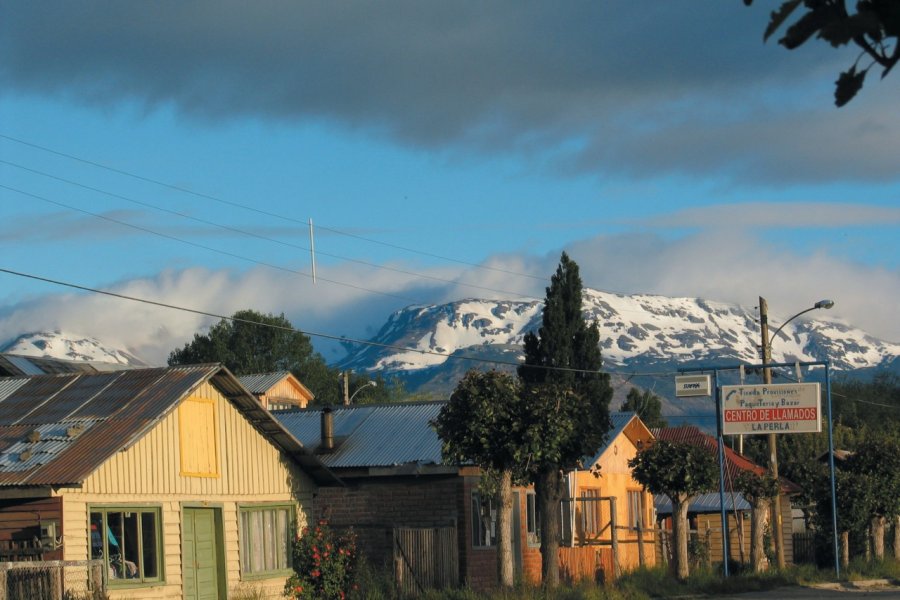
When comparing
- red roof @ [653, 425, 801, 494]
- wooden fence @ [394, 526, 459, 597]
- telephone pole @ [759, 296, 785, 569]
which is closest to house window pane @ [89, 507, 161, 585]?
wooden fence @ [394, 526, 459, 597]

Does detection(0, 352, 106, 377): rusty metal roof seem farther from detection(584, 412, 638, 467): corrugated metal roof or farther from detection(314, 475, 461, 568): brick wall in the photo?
detection(584, 412, 638, 467): corrugated metal roof

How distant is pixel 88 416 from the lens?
942 inches

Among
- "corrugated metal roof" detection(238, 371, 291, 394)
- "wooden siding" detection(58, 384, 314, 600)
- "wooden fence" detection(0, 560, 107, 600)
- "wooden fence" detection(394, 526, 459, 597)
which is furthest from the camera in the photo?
"corrugated metal roof" detection(238, 371, 291, 394)

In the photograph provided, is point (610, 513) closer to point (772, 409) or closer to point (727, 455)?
point (772, 409)

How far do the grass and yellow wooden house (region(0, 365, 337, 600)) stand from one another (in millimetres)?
2614

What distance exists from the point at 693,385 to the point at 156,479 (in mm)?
17564

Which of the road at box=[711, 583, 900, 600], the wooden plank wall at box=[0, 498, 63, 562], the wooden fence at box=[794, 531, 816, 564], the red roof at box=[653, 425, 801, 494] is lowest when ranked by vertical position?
the wooden fence at box=[794, 531, 816, 564]

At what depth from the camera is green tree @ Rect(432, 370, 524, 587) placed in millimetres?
26656

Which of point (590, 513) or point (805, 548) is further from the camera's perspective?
point (805, 548)

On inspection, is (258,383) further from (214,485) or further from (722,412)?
(214,485)

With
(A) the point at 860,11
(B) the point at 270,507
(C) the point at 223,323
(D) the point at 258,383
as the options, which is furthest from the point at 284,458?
(C) the point at 223,323

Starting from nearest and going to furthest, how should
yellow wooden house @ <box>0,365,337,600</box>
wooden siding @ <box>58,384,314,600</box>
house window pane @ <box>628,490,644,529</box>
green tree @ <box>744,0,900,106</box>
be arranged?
green tree @ <box>744,0,900,106</box> < yellow wooden house @ <box>0,365,337,600</box> < wooden siding @ <box>58,384,314,600</box> < house window pane @ <box>628,490,644,529</box>

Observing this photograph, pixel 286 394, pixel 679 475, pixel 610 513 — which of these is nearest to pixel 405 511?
pixel 679 475

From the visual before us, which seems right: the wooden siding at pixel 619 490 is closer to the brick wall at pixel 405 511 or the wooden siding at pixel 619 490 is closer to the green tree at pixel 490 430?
the brick wall at pixel 405 511
